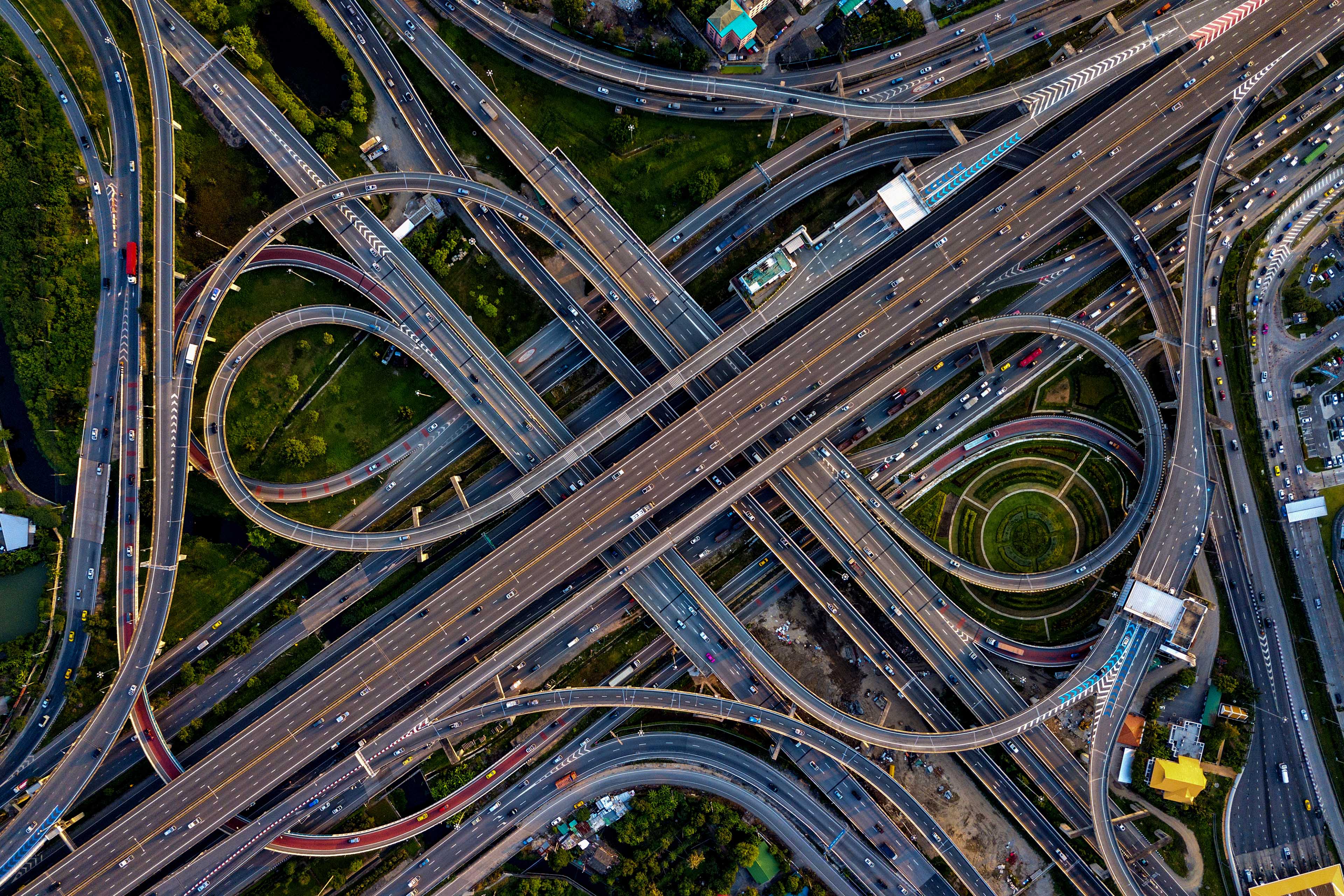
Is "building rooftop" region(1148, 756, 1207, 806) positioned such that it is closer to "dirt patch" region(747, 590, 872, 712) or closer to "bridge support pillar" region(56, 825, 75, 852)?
"dirt patch" region(747, 590, 872, 712)

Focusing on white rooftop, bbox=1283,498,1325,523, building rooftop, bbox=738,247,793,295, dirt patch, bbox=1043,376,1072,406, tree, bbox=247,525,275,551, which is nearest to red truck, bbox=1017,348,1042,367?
dirt patch, bbox=1043,376,1072,406

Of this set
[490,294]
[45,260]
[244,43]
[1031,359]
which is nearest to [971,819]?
[1031,359]

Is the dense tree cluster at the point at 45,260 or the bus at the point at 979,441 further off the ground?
the dense tree cluster at the point at 45,260

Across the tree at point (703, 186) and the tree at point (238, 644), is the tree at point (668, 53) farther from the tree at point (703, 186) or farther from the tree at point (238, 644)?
the tree at point (238, 644)

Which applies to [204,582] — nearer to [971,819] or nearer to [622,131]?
[622,131]

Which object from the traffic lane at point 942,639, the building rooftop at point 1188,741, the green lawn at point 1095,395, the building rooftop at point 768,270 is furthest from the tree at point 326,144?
the building rooftop at point 1188,741

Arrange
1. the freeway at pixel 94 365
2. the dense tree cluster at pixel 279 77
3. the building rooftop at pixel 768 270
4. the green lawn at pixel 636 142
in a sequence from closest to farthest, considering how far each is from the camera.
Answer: the freeway at pixel 94 365, the dense tree cluster at pixel 279 77, the building rooftop at pixel 768 270, the green lawn at pixel 636 142

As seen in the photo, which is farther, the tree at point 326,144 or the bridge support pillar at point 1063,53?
the bridge support pillar at point 1063,53
